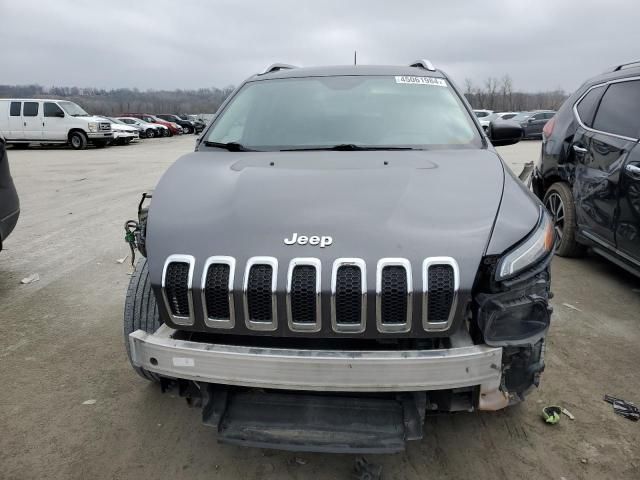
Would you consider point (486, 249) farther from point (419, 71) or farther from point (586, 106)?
point (586, 106)

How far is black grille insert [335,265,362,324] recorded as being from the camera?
1.81 meters

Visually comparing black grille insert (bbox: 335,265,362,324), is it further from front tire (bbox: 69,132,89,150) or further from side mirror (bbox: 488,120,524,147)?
front tire (bbox: 69,132,89,150)

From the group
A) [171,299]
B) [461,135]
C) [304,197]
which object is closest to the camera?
[171,299]

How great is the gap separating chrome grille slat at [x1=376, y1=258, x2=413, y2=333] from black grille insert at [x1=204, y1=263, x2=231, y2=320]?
0.58 m

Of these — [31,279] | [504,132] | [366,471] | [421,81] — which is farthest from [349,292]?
[31,279]

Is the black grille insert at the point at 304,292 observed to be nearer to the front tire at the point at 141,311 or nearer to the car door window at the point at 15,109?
the front tire at the point at 141,311

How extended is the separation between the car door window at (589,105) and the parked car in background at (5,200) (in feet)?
17.4

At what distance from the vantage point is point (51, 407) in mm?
2734

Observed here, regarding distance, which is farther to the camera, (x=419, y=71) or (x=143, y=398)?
(x=419, y=71)

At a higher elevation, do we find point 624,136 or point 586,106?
point 586,106

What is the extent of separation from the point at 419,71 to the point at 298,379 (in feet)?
8.63

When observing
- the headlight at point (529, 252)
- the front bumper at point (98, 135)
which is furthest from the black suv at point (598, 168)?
the front bumper at point (98, 135)

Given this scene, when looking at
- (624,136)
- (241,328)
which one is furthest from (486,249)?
(624,136)

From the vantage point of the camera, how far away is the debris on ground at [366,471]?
2141 mm
